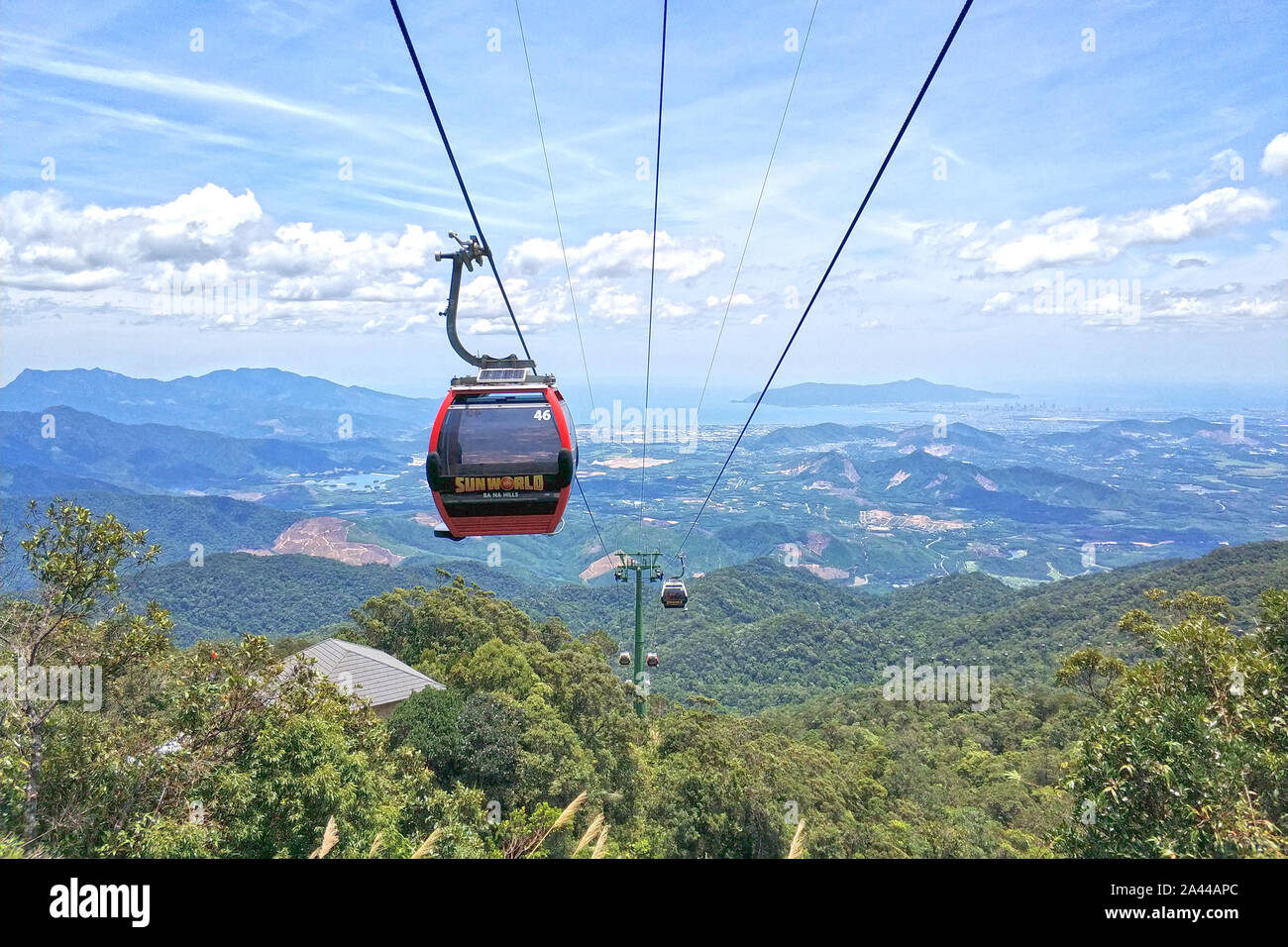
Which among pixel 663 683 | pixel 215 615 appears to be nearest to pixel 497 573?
pixel 215 615

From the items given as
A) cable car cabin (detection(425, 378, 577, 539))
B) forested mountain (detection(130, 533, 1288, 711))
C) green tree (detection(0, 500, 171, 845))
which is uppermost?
cable car cabin (detection(425, 378, 577, 539))

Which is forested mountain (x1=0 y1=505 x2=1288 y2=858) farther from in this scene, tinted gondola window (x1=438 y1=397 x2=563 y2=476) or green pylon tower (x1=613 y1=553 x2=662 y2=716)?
tinted gondola window (x1=438 y1=397 x2=563 y2=476)

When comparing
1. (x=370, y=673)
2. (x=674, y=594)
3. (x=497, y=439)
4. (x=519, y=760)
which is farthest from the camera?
(x=674, y=594)

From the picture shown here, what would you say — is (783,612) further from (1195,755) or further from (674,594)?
(1195,755)

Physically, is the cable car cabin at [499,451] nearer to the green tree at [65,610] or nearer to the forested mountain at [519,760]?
the forested mountain at [519,760]

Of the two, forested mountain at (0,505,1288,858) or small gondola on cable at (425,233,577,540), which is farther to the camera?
forested mountain at (0,505,1288,858)

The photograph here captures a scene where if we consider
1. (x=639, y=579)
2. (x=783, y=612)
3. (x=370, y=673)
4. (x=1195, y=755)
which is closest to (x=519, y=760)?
(x=370, y=673)

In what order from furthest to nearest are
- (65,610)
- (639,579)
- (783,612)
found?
(783,612)
(639,579)
(65,610)

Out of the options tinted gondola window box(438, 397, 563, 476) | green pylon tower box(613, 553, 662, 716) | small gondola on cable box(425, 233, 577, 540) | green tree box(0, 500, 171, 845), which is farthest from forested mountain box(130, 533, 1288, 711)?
tinted gondola window box(438, 397, 563, 476)

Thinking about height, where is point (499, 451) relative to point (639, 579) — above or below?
above
